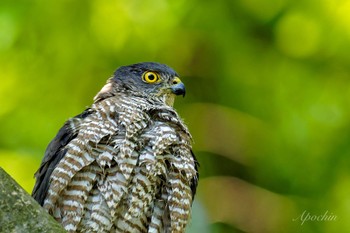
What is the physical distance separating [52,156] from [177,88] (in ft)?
5.29

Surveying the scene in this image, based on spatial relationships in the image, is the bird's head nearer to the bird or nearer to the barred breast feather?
the bird

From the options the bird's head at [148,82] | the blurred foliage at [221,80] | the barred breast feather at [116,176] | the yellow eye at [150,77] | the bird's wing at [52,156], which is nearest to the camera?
the barred breast feather at [116,176]

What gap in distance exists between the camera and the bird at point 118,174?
236 inches

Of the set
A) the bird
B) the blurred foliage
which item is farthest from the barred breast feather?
the blurred foliage

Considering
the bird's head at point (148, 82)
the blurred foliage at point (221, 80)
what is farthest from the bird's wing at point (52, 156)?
the bird's head at point (148, 82)

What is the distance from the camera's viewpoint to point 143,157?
619cm

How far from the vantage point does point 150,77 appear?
7.63m

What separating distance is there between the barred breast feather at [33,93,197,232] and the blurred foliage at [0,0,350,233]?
93 cm

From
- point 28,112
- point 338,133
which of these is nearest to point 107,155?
point 28,112

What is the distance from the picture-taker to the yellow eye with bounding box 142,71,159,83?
7605 mm

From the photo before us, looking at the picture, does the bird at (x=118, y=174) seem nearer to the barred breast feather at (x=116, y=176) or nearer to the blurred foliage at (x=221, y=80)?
the barred breast feather at (x=116, y=176)

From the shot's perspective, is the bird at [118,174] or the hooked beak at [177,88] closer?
the bird at [118,174]

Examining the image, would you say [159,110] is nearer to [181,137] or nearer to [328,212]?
[181,137]

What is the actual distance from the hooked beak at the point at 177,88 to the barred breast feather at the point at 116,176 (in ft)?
3.12
